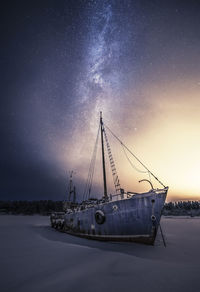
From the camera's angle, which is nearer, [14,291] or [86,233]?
[14,291]

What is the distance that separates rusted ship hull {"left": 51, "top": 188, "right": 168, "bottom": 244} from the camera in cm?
1473

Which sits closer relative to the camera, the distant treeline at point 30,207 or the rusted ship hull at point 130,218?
the rusted ship hull at point 130,218

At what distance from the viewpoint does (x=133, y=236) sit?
15.4 meters

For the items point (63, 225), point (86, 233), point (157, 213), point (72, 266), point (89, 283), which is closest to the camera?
point (89, 283)

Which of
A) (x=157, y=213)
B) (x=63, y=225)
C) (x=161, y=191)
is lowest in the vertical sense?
(x=63, y=225)

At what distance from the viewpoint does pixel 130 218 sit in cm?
1556

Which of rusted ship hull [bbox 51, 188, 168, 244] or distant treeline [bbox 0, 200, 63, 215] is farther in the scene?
distant treeline [bbox 0, 200, 63, 215]

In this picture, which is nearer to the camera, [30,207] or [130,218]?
[130,218]

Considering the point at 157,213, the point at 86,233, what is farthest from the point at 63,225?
the point at 157,213

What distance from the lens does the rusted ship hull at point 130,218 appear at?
1473cm

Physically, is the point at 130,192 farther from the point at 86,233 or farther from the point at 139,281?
the point at 139,281

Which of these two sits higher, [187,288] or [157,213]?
[157,213]

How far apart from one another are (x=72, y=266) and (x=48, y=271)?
1.29 meters

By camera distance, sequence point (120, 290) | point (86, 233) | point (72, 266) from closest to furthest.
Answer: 1. point (120, 290)
2. point (72, 266)
3. point (86, 233)
